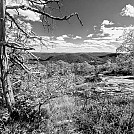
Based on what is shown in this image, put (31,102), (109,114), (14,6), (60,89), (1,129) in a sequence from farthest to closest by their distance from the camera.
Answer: (60,89) < (31,102) < (109,114) < (14,6) < (1,129)

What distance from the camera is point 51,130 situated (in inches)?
174

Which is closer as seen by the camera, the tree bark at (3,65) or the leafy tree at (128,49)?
the tree bark at (3,65)

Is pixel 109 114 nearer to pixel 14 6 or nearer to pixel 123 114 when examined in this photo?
pixel 123 114

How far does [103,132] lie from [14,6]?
4207mm

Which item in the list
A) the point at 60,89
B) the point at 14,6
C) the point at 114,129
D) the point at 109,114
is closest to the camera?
the point at 114,129

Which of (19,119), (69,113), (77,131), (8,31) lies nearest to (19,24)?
(8,31)

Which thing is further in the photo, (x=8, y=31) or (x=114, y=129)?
(x=8, y=31)

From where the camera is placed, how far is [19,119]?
4.84 meters

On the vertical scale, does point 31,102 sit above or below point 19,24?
below

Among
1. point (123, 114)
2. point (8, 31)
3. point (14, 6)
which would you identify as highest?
point (14, 6)

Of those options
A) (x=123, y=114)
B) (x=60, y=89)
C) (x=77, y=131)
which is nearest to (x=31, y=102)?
(x=60, y=89)

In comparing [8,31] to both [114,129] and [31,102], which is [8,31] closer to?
[31,102]

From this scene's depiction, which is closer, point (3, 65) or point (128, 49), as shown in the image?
point (3, 65)

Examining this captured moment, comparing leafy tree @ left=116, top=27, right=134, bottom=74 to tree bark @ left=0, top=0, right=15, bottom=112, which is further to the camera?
leafy tree @ left=116, top=27, right=134, bottom=74
